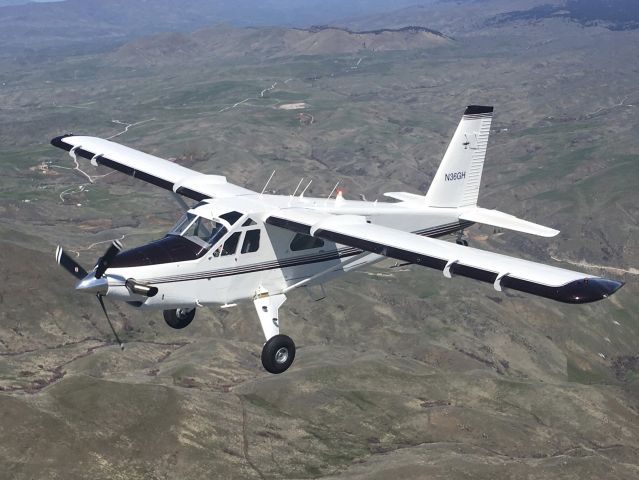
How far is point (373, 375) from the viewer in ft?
268

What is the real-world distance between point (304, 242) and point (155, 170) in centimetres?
881

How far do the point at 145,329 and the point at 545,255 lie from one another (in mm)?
98871

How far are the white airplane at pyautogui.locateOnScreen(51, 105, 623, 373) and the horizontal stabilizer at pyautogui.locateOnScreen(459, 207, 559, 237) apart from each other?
0.24 feet

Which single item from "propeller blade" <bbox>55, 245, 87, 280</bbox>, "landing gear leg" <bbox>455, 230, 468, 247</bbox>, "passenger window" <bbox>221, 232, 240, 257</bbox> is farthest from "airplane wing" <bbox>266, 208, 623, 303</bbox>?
"landing gear leg" <bbox>455, 230, 468, 247</bbox>

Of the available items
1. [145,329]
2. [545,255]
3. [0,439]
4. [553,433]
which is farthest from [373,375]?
[545,255]

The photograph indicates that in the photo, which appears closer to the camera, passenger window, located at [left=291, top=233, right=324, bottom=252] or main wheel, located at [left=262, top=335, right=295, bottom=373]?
main wheel, located at [left=262, top=335, right=295, bottom=373]

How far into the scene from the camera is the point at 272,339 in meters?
25.2

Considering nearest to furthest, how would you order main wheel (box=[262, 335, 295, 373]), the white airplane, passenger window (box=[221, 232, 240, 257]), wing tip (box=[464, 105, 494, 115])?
the white airplane
passenger window (box=[221, 232, 240, 257])
main wheel (box=[262, 335, 295, 373])
wing tip (box=[464, 105, 494, 115])

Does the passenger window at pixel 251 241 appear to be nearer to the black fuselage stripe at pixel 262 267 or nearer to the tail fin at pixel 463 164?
the black fuselage stripe at pixel 262 267

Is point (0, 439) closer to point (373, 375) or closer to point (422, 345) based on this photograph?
point (373, 375)

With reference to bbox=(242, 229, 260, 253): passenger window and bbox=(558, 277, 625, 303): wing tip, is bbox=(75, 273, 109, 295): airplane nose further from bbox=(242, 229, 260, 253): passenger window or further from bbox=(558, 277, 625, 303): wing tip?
bbox=(558, 277, 625, 303): wing tip

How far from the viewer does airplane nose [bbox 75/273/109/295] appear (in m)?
21.4

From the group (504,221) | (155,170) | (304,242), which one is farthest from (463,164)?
(155,170)

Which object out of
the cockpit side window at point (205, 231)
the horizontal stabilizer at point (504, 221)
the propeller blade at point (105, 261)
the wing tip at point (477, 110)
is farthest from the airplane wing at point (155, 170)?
the wing tip at point (477, 110)
